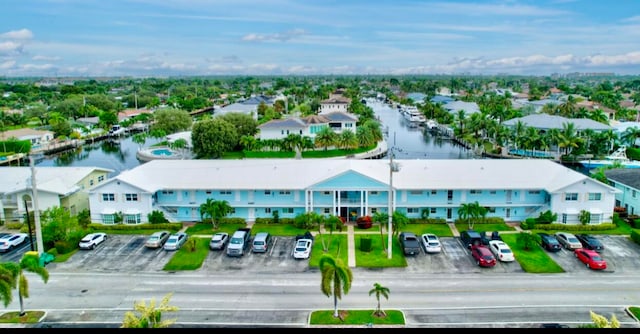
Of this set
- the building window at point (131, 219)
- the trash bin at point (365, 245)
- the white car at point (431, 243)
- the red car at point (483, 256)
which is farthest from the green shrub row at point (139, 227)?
the red car at point (483, 256)

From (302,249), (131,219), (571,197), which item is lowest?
(302,249)

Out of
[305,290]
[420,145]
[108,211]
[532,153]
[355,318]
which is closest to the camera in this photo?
[355,318]

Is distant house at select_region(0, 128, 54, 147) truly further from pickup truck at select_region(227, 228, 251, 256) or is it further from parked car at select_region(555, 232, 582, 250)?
parked car at select_region(555, 232, 582, 250)

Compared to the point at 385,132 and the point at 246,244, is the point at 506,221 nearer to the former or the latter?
the point at 246,244

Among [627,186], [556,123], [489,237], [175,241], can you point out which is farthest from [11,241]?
[556,123]

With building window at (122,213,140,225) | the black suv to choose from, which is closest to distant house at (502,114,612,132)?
the black suv

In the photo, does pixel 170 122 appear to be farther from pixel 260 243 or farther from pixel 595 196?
pixel 595 196

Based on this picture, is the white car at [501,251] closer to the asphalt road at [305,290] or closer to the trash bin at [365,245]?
the asphalt road at [305,290]
